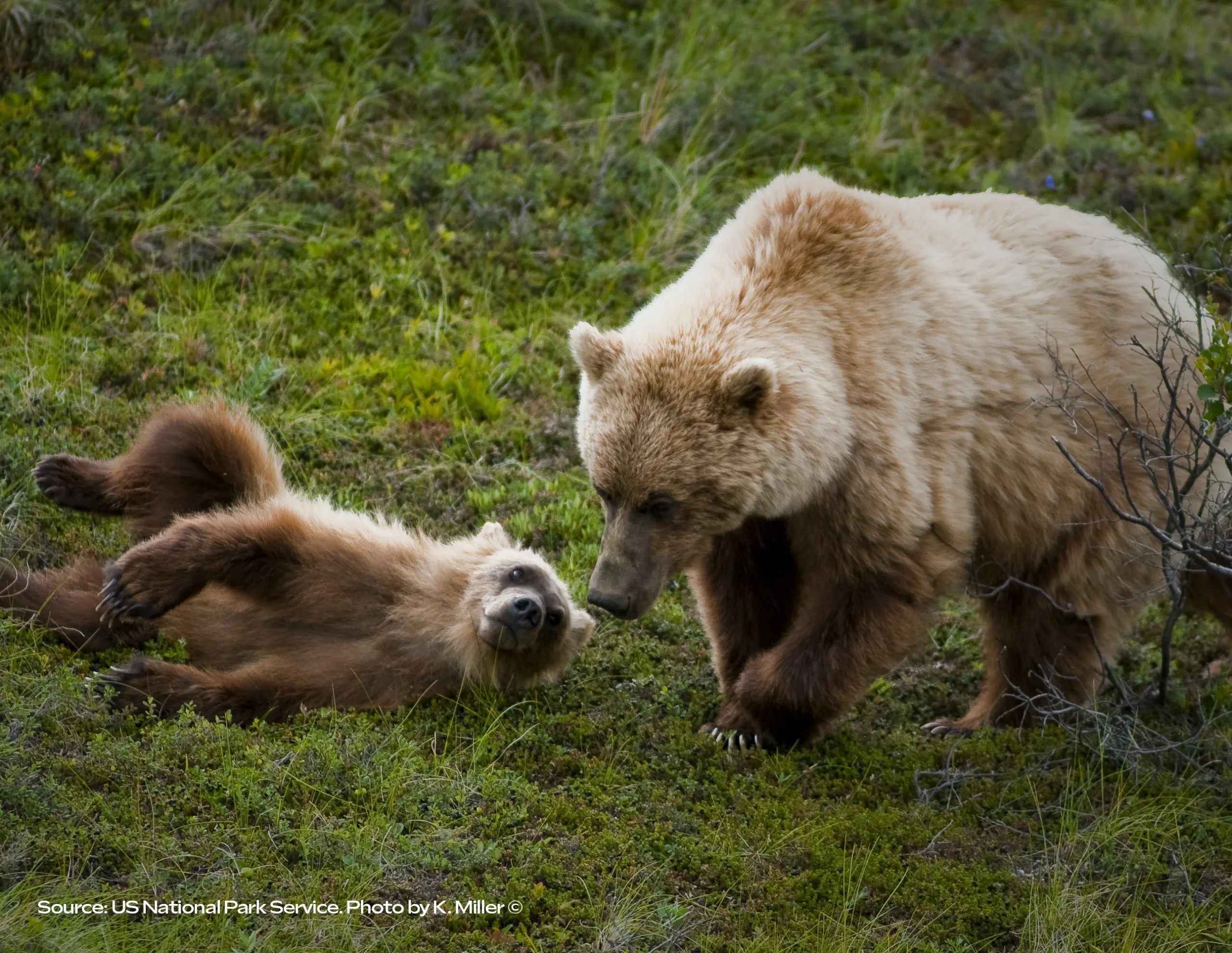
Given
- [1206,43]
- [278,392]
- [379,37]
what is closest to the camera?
[278,392]

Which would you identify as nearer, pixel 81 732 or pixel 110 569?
pixel 81 732

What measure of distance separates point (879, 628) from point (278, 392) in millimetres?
3635

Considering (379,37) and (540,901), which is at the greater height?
(379,37)

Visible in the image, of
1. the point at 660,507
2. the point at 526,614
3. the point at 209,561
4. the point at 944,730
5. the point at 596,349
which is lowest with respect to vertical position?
the point at 944,730

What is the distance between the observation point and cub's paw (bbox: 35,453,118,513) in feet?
19.6

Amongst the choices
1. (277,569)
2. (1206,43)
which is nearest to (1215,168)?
(1206,43)

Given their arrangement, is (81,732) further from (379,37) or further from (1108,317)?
(379,37)

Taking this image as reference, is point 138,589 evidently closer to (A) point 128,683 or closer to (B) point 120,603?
(B) point 120,603

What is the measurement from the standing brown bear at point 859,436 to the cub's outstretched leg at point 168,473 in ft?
5.60

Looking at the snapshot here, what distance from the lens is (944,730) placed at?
6.45 m

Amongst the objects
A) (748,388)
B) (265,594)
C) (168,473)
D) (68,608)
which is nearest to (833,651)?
(748,388)

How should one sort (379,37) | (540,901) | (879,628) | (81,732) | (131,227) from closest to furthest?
(540,901) < (81,732) < (879,628) < (131,227) < (379,37)

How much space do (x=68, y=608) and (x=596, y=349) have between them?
250 centimetres

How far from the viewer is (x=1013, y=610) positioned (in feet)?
20.8
